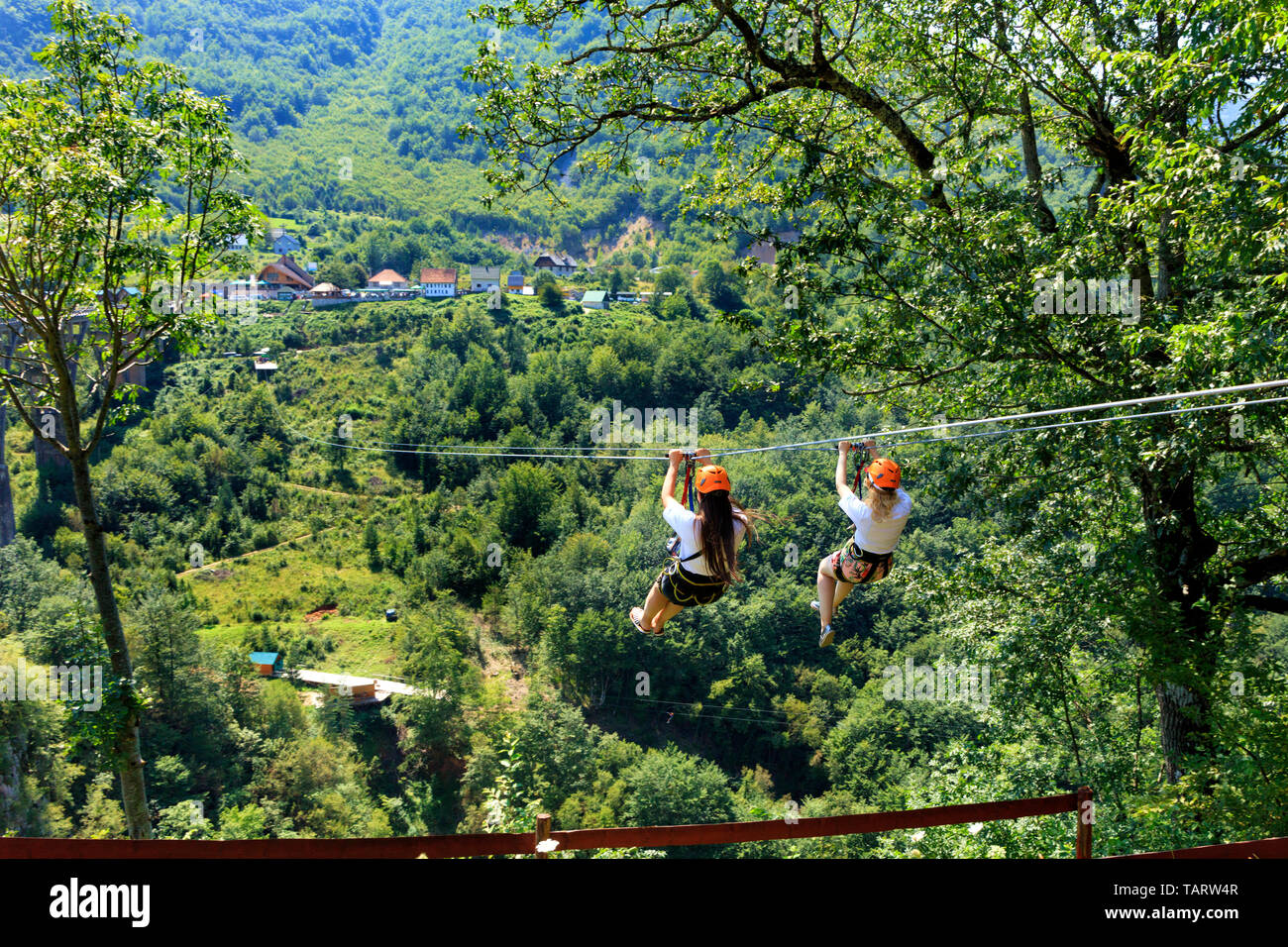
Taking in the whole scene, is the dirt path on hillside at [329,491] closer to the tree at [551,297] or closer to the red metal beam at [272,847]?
the tree at [551,297]

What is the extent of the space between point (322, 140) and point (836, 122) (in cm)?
17149

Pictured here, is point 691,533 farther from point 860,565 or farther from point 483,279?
point 483,279

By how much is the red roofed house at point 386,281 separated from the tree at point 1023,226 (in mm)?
107012

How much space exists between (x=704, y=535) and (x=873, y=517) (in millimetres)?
1206

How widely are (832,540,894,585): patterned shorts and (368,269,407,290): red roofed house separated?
110m

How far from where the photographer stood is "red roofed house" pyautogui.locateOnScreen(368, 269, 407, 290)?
351ft

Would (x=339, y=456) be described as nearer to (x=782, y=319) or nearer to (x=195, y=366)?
(x=195, y=366)

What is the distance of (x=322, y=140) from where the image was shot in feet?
504

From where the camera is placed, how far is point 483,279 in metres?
114

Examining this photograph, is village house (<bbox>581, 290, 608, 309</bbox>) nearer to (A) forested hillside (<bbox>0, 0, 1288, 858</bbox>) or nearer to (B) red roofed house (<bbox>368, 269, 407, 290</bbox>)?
(A) forested hillside (<bbox>0, 0, 1288, 858</bbox>)
